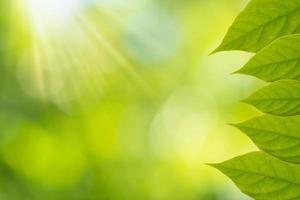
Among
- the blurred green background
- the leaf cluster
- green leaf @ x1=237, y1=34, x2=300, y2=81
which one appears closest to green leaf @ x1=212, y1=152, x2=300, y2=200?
the leaf cluster

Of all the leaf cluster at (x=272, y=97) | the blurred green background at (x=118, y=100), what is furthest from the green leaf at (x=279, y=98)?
the blurred green background at (x=118, y=100)

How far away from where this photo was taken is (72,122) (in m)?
7.79

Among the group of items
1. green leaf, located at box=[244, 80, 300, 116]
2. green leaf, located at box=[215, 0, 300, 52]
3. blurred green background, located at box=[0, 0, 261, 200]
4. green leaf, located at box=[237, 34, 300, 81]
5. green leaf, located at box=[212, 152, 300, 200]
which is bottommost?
green leaf, located at box=[212, 152, 300, 200]

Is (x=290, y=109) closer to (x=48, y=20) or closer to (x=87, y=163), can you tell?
(x=87, y=163)

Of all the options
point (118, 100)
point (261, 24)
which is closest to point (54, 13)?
point (118, 100)

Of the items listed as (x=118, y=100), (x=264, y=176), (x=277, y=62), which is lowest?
(x=264, y=176)

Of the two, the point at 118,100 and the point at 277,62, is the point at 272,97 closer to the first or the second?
the point at 277,62

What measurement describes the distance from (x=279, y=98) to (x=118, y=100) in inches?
293

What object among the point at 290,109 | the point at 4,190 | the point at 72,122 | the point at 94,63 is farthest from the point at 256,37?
the point at 94,63

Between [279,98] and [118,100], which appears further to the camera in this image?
[118,100]

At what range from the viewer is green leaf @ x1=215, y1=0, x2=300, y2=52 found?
802 millimetres

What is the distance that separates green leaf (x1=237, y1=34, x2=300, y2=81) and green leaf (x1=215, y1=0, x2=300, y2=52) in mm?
23

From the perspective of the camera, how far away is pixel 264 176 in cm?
82

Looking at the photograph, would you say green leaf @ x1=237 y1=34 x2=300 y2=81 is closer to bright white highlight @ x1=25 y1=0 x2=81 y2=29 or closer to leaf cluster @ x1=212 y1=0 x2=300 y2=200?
leaf cluster @ x1=212 y1=0 x2=300 y2=200
